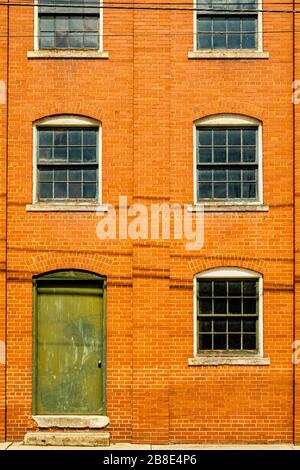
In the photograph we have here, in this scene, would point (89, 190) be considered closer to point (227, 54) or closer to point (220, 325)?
point (220, 325)

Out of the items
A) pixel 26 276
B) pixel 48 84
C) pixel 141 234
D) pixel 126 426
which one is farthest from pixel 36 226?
pixel 126 426

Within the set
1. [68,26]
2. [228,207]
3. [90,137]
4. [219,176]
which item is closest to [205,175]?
[219,176]

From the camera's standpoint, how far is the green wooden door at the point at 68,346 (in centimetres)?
1195

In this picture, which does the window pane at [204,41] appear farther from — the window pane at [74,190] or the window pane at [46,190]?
the window pane at [46,190]

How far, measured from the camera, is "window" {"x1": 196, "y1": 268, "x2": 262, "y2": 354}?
12.0m

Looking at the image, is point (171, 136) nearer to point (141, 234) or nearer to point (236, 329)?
point (141, 234)

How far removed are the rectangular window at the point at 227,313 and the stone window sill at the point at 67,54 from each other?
15.2 ft

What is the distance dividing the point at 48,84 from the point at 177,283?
4458 millimetres

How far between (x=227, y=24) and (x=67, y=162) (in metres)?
4.07

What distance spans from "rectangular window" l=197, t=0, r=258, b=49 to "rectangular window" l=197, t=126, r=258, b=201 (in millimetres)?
1662

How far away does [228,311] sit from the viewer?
1204 centimetres

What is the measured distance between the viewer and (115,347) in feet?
39.1
